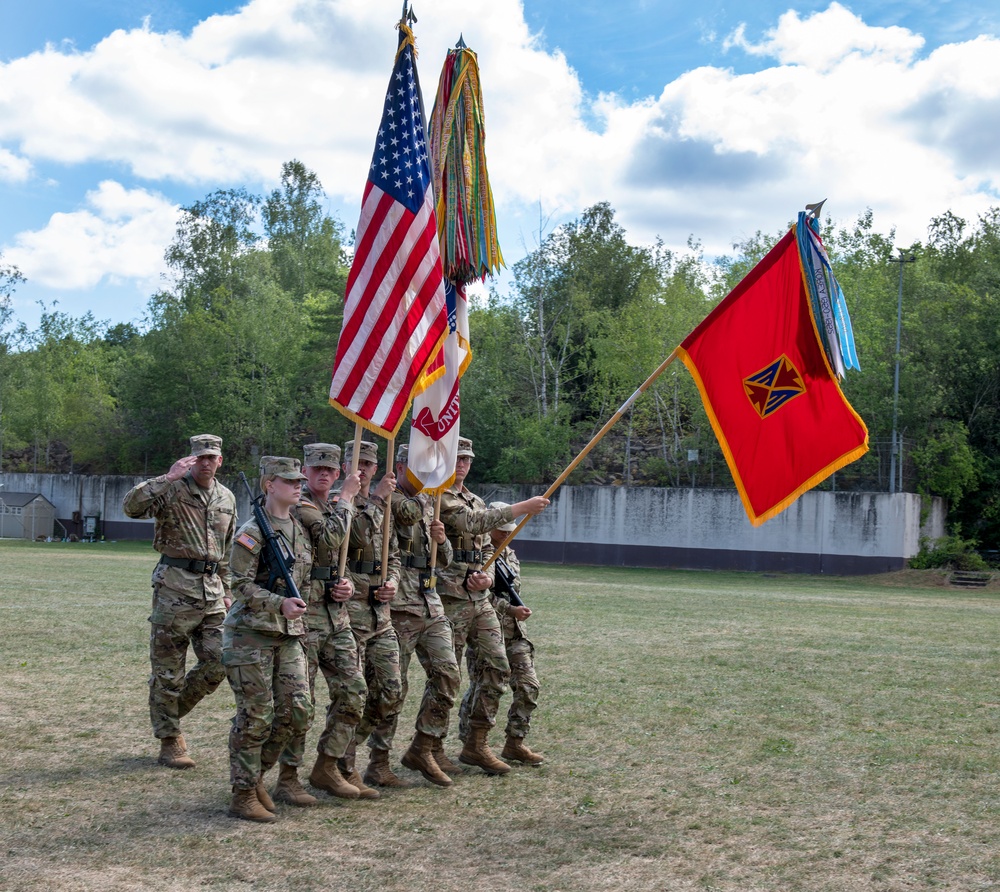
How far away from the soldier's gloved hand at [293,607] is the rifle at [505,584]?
2.39 meters

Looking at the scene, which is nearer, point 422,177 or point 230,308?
point 422,177

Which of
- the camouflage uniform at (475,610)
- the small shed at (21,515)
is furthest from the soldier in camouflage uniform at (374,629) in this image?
the small shed at (21,515)

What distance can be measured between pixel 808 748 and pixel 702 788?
5.29 feet

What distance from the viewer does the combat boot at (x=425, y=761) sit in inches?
288

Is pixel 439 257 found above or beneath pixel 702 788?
above

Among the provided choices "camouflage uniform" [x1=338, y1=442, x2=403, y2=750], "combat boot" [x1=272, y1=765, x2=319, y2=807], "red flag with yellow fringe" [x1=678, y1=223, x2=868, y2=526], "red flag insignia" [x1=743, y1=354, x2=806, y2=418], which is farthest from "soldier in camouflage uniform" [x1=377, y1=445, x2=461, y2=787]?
"red flag insignia" [x1=743, y1=354, x2=806, y2=418]

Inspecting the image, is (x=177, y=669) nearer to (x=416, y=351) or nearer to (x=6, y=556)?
(x=416, y=351)

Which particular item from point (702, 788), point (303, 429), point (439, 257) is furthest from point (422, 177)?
point (303, 429)

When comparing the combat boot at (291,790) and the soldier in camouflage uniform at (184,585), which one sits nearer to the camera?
the combat boot at (291,790)

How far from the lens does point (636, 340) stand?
47.2 metres

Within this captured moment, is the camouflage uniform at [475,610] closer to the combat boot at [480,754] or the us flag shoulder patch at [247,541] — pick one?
the combat boot at [480,754]

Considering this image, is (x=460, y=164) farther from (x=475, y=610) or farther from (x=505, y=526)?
(x=475, y=610)

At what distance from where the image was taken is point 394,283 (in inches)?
300

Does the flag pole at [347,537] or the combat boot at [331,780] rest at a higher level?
the flag pole at [347,537]
